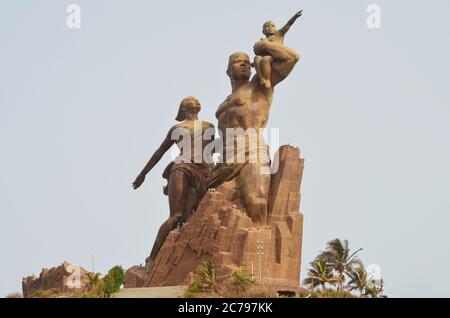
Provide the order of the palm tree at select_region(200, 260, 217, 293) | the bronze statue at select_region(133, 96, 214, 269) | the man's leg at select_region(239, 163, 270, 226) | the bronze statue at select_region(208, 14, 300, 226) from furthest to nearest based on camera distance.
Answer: the bronze statue at select_region(133, 96, 214, 269) → the bronze statue at select_region(208, 14, 300, 226) → the man's leg at select_region(239, 163, 270, 226) → the palm tree at select_region(200, 260, 217, 293)

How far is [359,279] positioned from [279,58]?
18.5 ft

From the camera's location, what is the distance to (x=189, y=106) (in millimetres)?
35625

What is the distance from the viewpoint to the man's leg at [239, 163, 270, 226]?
109 feet

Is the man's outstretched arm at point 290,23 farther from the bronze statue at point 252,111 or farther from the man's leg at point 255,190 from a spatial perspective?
the man's leg at point 255,190

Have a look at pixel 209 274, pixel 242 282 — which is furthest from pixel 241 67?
pixel 242 282

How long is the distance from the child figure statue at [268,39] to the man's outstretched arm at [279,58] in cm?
14

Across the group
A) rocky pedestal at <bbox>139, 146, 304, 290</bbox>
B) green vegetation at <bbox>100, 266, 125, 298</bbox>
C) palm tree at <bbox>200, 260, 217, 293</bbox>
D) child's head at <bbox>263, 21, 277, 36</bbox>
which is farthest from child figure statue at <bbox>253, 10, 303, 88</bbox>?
green vegetation at <bbox>100, 266, 125, 298</bbox>

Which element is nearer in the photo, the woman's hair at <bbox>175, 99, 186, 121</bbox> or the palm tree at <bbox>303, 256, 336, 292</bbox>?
the palm tree at <bbox>303, 256, 336, 292</bbox>

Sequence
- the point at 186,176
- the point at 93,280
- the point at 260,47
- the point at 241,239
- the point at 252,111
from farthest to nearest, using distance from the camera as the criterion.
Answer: the point at 186,176
the point at 260,47
the point at 252,111
the point at 93,280
the point at 241,239

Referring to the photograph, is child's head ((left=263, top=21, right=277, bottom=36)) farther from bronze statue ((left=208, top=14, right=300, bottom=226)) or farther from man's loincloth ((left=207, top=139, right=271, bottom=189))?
man's loincloth ((left=207, top=139, right=271, bottom=189))

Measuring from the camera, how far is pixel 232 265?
32.4 meters

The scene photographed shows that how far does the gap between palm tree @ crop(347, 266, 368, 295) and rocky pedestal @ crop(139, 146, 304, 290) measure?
2414 mm

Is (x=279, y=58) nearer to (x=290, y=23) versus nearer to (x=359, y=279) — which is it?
(x=290, y=23)
